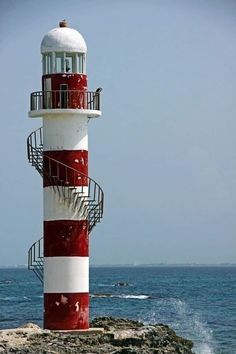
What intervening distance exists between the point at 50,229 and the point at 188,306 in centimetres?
3856

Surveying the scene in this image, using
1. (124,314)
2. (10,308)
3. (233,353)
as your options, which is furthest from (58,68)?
(10,308)

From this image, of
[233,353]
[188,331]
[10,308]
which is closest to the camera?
[233,353]

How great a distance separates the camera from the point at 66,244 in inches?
979

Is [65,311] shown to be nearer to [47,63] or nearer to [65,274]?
[65,274]

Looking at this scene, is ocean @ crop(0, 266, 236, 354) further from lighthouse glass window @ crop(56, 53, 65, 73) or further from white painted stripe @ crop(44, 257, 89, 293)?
lighthouse glass window @ crop(56, 53, 65, 73)

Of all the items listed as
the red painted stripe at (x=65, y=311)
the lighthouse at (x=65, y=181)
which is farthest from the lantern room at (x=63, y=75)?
the red painted stripe at (x=65, y=311)

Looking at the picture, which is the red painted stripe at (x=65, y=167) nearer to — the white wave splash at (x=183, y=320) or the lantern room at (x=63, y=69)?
the lantern room at (x=63, y=69)

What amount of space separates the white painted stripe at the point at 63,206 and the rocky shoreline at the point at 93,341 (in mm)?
2450

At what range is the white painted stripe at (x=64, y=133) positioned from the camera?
24875 millimetres

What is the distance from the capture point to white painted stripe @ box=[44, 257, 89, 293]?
24875 mm

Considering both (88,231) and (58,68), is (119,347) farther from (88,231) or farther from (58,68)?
(58,68)

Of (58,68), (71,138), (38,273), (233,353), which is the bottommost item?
(233,353)

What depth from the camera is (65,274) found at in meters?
24.9

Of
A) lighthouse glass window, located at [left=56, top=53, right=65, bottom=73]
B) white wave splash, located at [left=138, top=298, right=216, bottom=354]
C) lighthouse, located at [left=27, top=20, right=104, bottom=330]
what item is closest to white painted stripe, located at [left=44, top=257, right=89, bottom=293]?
lighthouse, located at [left=27, top=20, right=104, bottom=330]
